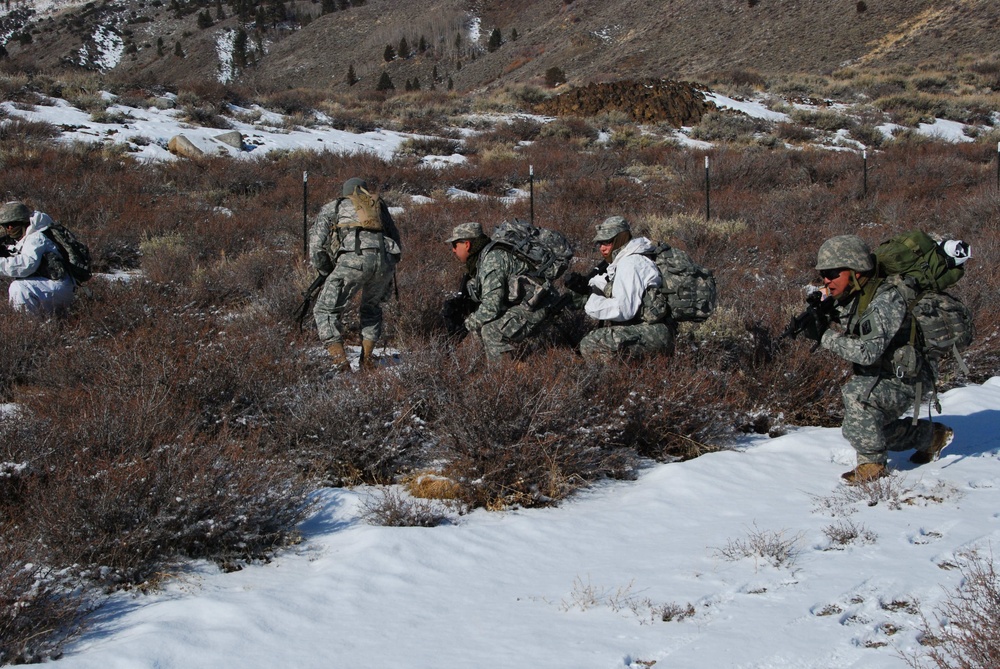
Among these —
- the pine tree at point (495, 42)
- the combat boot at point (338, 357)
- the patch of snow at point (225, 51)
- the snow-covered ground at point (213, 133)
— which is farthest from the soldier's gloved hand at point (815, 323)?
Result: the patch of snow at point (225, 51)

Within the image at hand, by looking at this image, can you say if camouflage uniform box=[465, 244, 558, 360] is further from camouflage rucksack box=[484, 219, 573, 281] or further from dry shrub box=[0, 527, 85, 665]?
dry shrub box=[0, 527, 85, 665]

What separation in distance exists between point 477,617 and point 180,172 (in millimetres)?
13065

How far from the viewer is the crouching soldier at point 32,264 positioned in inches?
A: 254

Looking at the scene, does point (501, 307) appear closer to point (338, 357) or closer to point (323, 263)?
point (338, 357)

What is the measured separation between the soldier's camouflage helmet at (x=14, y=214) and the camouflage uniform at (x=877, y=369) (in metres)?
6.29

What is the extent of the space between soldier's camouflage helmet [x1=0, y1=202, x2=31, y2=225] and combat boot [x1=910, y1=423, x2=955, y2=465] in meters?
6.99

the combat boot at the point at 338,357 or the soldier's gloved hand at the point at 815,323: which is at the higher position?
the soldier's gloved hand at the point at 815,323

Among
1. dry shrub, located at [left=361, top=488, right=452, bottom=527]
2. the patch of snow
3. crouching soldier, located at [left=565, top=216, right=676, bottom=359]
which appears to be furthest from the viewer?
the patch of snow

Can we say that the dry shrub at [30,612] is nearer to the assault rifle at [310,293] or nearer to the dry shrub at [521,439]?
the dry shrub at [521,439]

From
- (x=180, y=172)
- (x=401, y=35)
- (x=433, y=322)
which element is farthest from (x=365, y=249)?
(x=401, y=35)

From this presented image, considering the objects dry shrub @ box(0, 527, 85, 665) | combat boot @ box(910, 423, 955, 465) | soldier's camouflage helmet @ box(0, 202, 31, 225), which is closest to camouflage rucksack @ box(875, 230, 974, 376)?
combat boot @ box(910, 423, 955, 465)

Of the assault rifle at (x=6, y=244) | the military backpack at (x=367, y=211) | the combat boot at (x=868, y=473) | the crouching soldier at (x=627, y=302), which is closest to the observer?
the combat boot at (x=868, y=473)

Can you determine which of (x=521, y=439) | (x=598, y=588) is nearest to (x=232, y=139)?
(x=521, y=439)

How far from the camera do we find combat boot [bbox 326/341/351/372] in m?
6.04
